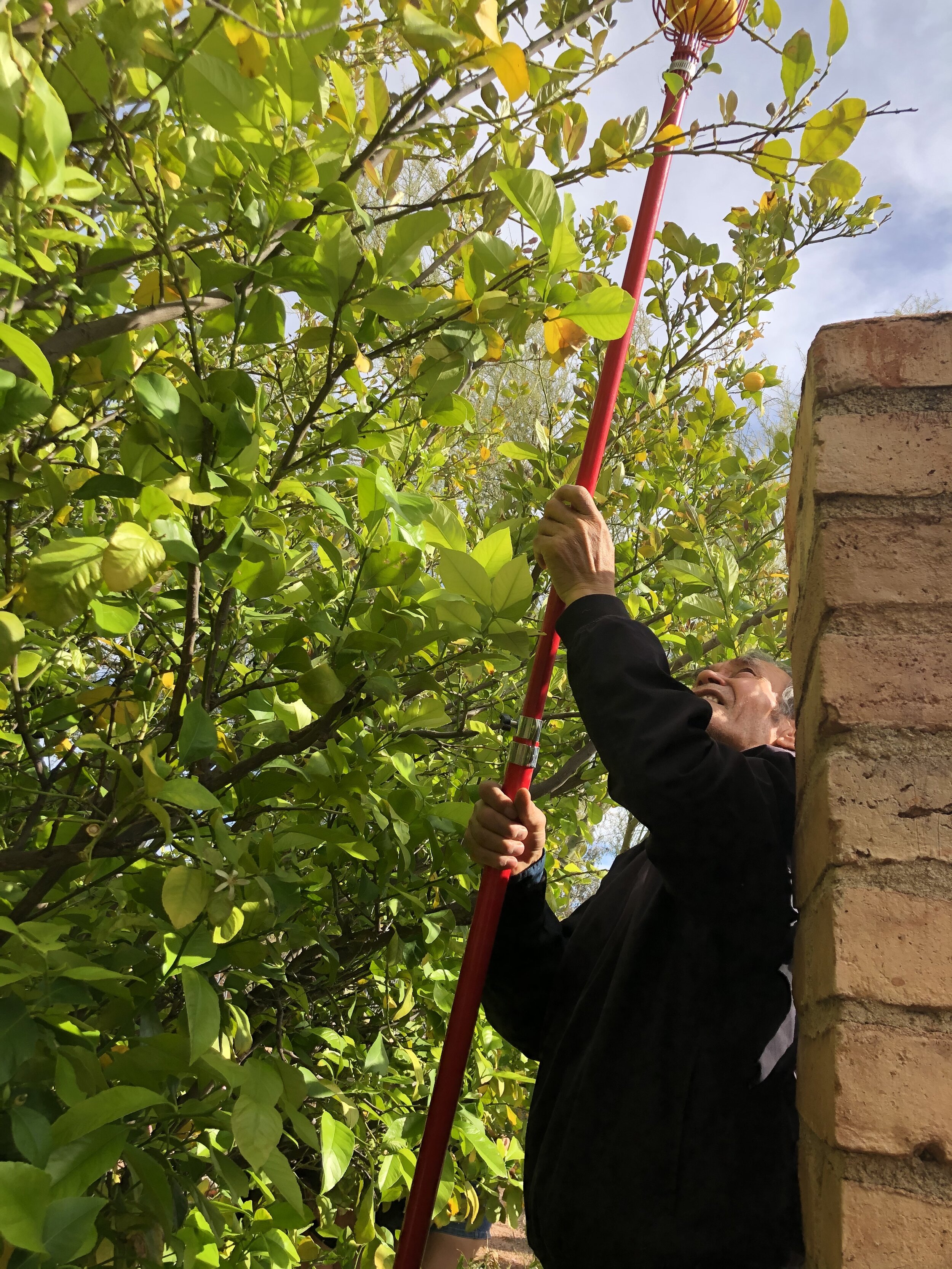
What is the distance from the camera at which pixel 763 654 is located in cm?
215

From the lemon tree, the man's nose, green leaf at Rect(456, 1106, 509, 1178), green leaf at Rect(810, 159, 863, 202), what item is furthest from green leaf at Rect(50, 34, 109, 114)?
green leaf at Rect(456, 1106, 509, 1178)

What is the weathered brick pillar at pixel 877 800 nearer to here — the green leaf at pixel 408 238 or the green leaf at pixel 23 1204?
the green leaf at pixel 408 238

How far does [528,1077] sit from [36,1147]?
5.20ft

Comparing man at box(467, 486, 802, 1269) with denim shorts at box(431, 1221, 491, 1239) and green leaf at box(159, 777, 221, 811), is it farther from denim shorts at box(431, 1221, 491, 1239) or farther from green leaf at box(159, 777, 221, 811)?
denim shorts at box(431, 1221, 491, 1239)

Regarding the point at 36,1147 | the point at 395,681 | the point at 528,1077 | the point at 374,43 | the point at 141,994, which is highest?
the point at 374,43

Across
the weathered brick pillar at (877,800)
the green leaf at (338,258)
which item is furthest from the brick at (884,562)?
the green leaf at (338,258)

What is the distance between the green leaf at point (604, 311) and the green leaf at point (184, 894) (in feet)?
2.42

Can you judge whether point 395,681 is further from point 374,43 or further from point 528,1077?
point 528,1077

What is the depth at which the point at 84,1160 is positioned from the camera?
0.83 metres

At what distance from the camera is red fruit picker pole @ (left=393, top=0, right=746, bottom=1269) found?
4.04 ft

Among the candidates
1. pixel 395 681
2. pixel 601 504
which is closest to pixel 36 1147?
pixel 395 681

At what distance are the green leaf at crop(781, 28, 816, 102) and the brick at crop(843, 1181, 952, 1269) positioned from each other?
136cm

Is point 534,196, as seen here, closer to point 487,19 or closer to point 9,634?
point 487,19

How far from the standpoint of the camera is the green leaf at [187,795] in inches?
35.8
